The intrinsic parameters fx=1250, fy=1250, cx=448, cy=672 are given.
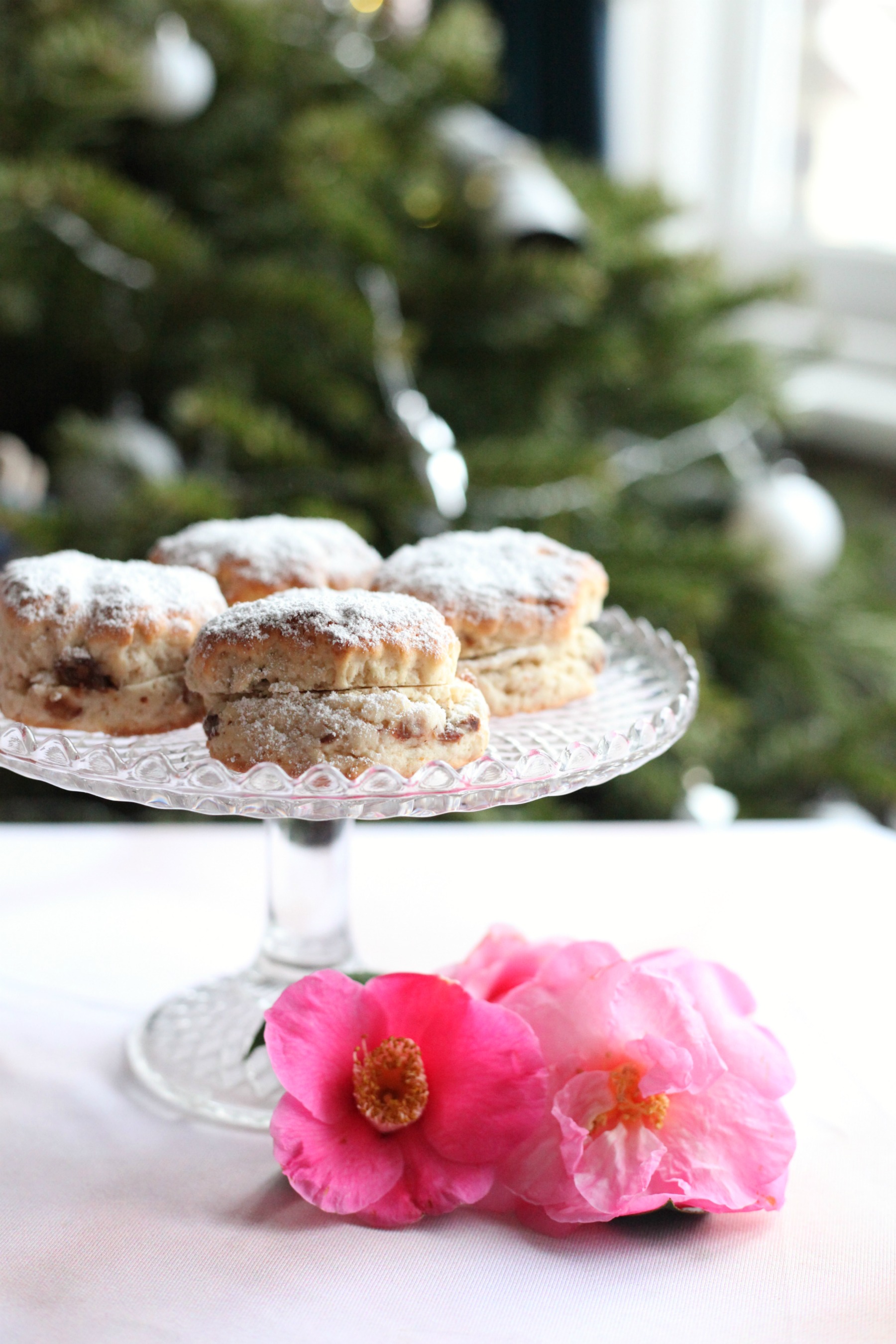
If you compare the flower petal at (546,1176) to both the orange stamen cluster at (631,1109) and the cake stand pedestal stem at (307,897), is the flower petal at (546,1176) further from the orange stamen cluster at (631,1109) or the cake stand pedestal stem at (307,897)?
the cake stand pedestal stem at (307,897)

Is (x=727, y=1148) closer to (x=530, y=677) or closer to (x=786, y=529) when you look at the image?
(x=530, y=677)

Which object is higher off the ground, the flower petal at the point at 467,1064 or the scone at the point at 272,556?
the scone at the point at 272,556

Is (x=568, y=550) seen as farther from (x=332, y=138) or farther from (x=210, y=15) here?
(x=210, y=15)

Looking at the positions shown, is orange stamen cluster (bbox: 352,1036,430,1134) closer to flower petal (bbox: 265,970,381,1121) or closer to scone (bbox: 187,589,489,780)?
flower petal (bbox: 265,970,381,1121)

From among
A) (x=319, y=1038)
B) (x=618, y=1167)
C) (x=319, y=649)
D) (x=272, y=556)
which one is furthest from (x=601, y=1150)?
(x=272, y=556)

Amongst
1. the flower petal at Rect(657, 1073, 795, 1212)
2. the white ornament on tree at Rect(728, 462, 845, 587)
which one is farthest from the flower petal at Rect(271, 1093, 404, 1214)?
the white ornament on tree at Rect(728, 462, 845, 587)

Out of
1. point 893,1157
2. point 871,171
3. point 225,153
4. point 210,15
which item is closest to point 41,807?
point 225,153

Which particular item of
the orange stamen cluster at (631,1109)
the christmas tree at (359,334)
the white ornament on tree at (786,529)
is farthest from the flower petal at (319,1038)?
the white ornament on tree at (786,529)
